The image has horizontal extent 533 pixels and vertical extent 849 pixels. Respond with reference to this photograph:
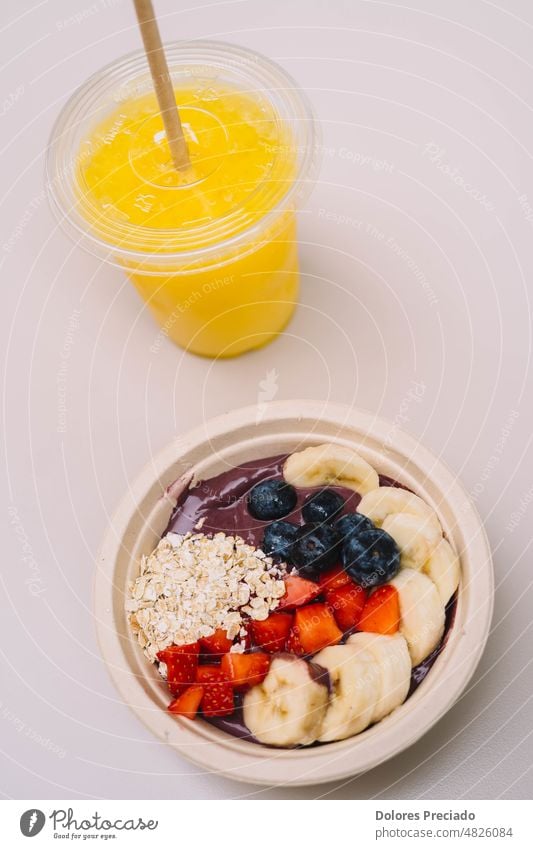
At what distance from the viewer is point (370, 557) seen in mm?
1113

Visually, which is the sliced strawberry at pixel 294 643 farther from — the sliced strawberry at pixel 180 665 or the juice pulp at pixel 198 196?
the juice pulp at pixel 198 196

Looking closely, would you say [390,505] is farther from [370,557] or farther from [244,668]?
[244,668]

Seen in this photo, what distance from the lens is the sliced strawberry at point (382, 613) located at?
110cm

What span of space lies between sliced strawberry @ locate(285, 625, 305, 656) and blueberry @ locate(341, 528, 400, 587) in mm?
96

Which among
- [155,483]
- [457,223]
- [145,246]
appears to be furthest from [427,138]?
[155,483]

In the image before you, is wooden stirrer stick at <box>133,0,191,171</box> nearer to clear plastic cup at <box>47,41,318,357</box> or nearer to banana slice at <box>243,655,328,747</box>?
clear plastic cup at <box>47,41,318,357</box>

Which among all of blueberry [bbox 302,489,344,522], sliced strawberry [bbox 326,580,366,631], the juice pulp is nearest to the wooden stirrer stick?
the juice pulp

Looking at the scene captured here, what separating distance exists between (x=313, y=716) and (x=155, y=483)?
0.35 m

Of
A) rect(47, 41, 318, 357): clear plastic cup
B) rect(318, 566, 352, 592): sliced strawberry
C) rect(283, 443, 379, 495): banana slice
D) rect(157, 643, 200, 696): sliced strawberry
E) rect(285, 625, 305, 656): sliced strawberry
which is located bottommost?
rect(157, 643, 200, 696): sliced strawberry

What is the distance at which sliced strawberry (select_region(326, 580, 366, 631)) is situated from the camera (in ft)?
3.70

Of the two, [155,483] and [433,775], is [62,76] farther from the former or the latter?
[433,775]

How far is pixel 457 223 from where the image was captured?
151 cm

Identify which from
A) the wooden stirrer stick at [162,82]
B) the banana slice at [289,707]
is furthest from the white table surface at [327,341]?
the wooden stirrer stick at [162,82]

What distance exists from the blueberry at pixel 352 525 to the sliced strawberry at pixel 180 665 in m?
0.23
